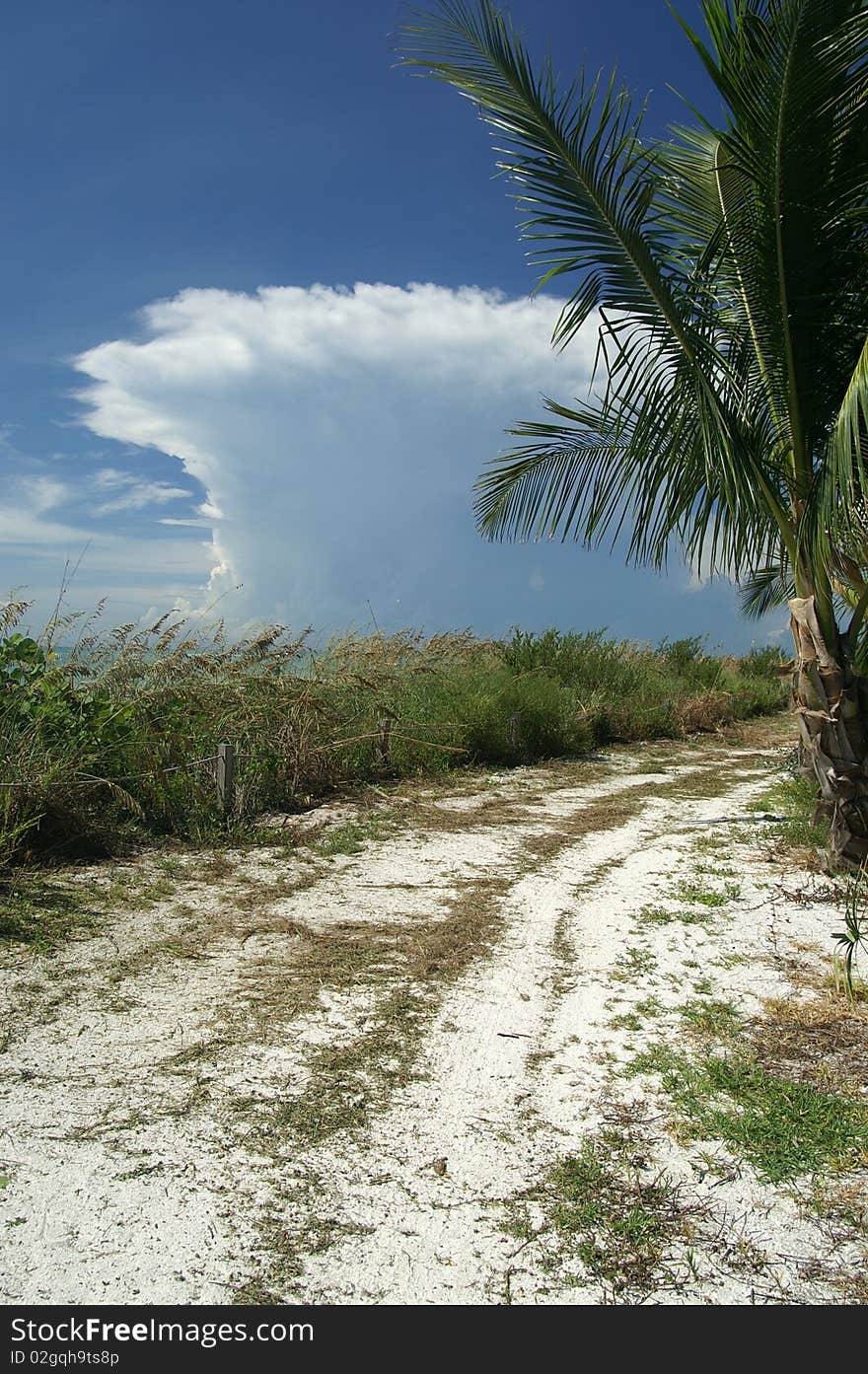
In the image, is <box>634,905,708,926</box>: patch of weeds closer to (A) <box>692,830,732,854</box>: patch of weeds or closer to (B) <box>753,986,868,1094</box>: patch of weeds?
(B) <box>753,986,868,1094</box>: patch of weeds

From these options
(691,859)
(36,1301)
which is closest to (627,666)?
(691,859)

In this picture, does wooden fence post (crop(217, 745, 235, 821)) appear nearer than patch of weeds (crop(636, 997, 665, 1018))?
No

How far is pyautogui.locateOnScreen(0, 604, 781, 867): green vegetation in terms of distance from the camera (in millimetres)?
6559

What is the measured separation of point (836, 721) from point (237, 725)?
5.04 m

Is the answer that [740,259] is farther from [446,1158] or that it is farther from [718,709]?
[718,709]

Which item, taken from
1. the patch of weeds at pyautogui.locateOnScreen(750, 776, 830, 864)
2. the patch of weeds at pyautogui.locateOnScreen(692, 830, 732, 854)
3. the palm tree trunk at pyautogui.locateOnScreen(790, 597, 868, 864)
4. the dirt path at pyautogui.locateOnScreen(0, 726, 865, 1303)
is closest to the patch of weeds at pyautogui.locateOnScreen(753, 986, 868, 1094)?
the dirt path at pyautogui.locateOnScreen(0, 726, 865, 1303)

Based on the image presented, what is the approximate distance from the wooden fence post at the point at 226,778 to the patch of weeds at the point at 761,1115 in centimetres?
449

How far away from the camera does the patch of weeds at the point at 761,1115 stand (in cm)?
302

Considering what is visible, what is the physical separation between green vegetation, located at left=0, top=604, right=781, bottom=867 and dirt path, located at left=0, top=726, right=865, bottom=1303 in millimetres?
754

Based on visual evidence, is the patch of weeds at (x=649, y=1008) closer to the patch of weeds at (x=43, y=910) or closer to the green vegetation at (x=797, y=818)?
the green vegetation at (x=797, y=818)

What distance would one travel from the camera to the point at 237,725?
8.31 metres

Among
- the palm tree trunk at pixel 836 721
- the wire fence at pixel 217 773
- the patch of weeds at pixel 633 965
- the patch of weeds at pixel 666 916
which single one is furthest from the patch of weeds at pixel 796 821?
the wire fence at pixel 217 773

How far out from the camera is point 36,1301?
2.30m

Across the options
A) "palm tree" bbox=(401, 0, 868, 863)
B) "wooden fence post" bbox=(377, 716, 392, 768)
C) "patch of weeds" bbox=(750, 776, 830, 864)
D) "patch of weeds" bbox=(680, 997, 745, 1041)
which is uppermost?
"palm tree" bbox=(401, 0, 868, 863)
